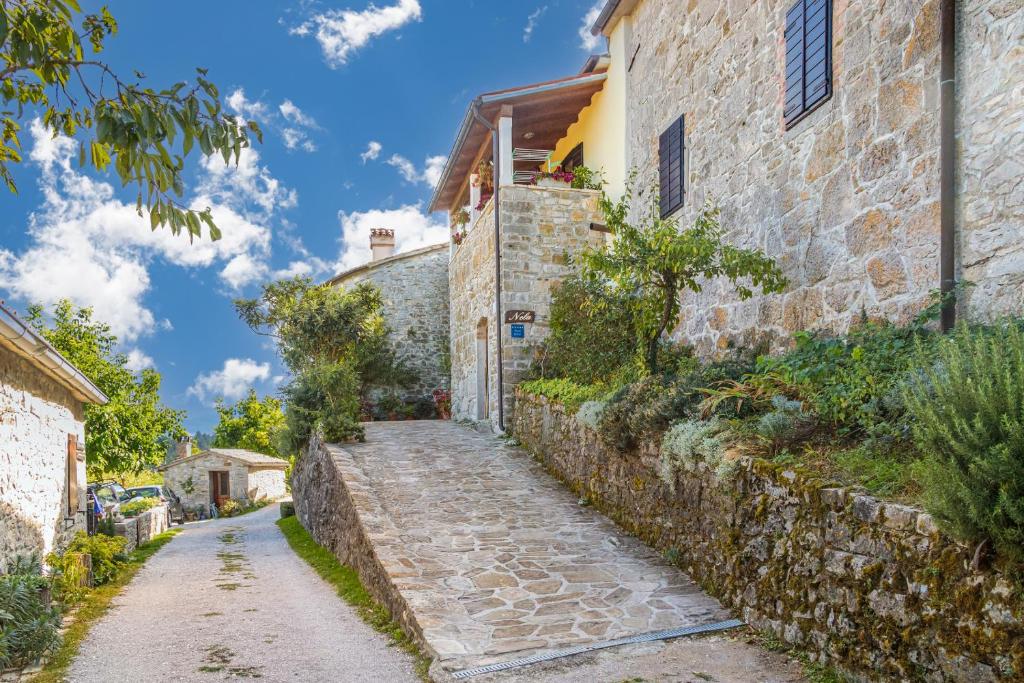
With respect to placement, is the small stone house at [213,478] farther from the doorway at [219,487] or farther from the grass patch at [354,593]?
the grass patch at [354,593]

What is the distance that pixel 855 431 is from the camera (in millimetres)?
4719

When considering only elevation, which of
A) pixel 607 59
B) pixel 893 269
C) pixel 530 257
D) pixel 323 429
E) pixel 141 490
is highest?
pixel 607 59

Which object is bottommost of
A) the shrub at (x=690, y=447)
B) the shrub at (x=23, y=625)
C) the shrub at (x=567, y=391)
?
the shrub at (x=23, y=625)

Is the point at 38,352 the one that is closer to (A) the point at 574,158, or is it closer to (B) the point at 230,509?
(A) the point at 574,158

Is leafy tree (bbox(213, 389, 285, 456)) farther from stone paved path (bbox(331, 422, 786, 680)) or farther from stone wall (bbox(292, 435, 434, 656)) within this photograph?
stone paved path (bbox(331, 422, 786, 680))

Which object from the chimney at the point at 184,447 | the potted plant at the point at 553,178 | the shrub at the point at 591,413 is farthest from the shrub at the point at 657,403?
the chimney at the point at 184,447

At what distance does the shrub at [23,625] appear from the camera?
505 cm

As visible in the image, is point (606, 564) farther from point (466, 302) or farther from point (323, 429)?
point (466, 302)

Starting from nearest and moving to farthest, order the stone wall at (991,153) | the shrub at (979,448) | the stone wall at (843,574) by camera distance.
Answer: the shrub at (979,448) → the stone wall at (843,574) → the stone wall at (991,153)

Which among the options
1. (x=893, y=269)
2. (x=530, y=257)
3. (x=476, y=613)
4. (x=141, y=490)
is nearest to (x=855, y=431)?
(x=893, y=269)

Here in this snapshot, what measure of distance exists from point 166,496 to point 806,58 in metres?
24.9

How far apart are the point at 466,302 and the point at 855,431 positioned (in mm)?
10776

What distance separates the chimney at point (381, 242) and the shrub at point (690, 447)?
16.8 metres

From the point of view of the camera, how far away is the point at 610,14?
36.9ft
